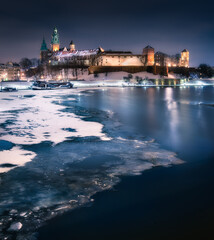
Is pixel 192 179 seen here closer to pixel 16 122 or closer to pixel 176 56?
pixel 16 122

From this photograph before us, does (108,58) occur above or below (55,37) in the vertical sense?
below

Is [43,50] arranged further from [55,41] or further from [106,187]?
[106,187]

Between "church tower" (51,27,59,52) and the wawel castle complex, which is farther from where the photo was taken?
"church tower" (51,27,59,52)

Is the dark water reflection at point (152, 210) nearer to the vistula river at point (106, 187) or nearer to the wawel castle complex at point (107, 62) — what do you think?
the vistula river at point (106, 187)

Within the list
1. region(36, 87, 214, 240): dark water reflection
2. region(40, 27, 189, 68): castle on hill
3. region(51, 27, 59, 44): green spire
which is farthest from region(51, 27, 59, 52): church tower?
region(36, 87, 214, 240): dark water reflection

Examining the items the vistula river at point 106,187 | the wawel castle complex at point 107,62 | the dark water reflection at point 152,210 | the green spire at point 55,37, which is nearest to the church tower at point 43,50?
the green spire at point 55,37

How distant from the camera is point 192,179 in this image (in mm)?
4496

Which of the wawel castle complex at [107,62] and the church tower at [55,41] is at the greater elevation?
the church tower at [55,41]

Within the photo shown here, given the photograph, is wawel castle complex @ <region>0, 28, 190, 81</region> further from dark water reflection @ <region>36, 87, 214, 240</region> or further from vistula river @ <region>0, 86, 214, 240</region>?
dark water reflection @ <region>36, 87, 214, 240</region>

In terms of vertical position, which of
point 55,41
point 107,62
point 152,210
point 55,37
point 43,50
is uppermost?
point 55,37

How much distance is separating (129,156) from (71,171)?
1528 millimetres

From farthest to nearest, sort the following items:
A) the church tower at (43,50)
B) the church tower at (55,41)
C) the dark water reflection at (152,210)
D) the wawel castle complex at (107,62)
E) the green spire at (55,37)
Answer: the church tower at (43,50)
the church tower at (55,41)
the green spire at (55,37)
the wawel castle complex at (107,62)
the dark water reflection at (152,210)

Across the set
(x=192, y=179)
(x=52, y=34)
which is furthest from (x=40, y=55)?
(x=192, y=179)

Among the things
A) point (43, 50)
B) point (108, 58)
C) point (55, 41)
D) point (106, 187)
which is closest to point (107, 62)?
point (108, 58)
